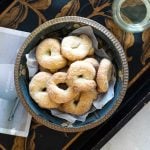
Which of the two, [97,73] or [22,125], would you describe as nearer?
[97,73]

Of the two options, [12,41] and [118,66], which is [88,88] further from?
[12,41]

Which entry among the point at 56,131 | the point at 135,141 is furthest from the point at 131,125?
the point at 56,131

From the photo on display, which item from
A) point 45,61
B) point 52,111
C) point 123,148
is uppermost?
point 45,61

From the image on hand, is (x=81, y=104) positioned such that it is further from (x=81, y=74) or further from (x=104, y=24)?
(x=104, y=24)

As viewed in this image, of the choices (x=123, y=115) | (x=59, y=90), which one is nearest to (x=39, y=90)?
(x=59, y=90)

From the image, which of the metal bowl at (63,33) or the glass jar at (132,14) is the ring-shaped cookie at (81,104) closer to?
the metal bowl at (63,33)

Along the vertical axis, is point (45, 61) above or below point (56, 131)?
above
